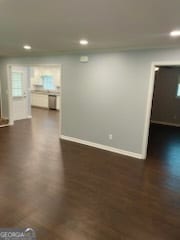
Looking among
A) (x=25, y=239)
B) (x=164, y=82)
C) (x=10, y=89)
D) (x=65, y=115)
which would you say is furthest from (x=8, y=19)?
(x=164, y=82)

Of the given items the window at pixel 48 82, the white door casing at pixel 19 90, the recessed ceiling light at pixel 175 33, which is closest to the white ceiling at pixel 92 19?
the recessed ceiling light at pixel 175 33

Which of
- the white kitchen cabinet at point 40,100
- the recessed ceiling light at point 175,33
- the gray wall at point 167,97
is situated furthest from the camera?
the white kitchen cabinet at point 40,100

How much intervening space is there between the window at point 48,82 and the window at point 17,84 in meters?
3.77

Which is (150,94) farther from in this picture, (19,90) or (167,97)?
(19,90)

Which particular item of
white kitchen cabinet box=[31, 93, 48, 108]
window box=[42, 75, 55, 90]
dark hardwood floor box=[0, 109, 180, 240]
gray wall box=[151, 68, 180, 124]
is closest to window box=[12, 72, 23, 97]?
dark hardwood floor box=[0, 109, 180, 240]

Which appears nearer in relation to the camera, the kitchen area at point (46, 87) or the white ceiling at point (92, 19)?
the white ceiling at point (92, 19)

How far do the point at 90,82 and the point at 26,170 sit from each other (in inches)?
103

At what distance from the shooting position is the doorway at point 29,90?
7.06 metres

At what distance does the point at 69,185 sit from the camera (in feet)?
10.4

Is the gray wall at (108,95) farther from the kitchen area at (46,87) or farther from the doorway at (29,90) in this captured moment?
the kitchen area at (46,87)

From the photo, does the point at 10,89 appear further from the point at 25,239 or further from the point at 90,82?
the point at 25,239

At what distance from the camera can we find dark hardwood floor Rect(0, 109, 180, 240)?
225cm

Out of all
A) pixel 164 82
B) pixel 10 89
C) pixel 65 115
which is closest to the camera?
pixel 65 115

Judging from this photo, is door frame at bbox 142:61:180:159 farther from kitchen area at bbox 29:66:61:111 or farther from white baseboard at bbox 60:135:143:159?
kitchen area at bbox 29:66:61:111
